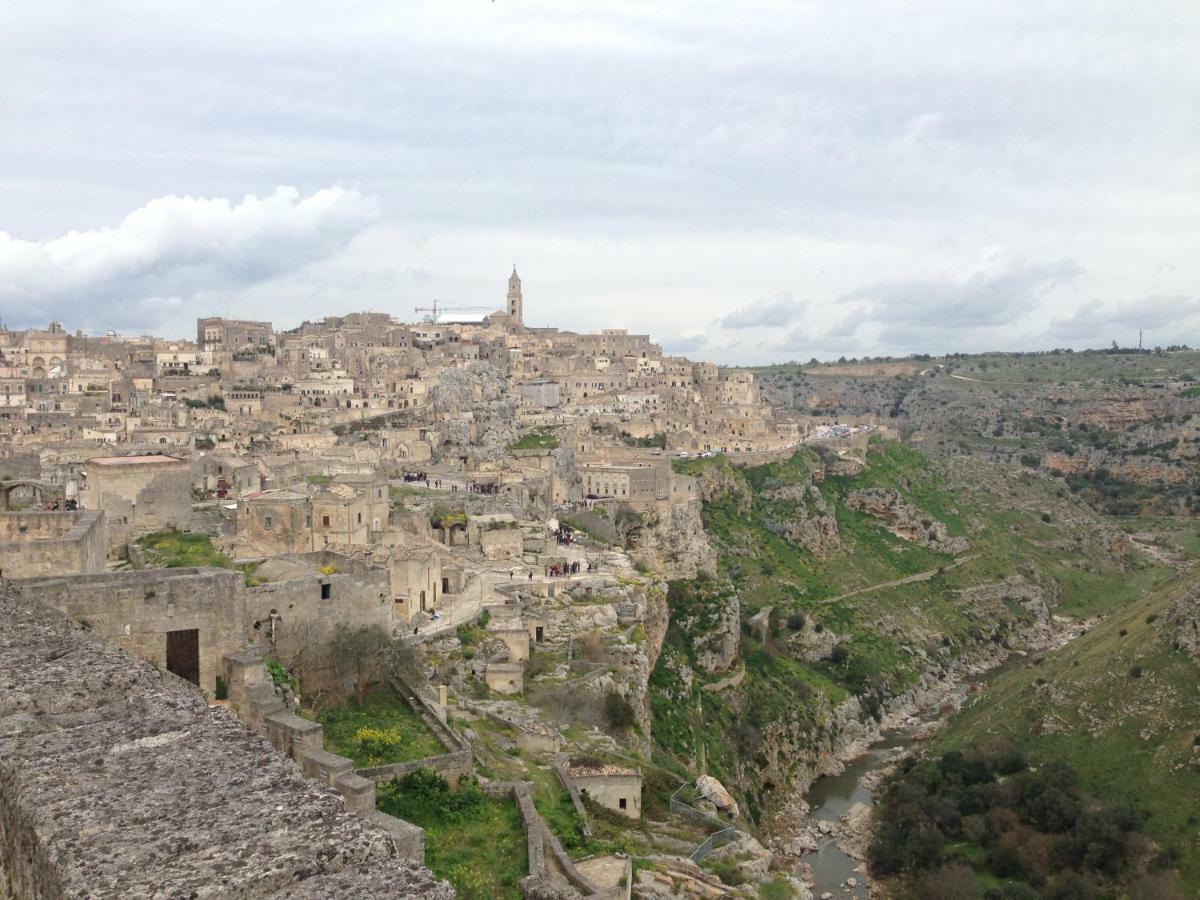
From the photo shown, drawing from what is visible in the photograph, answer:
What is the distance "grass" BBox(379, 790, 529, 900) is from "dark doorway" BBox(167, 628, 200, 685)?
120 inches

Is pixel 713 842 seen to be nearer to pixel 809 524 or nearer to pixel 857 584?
pixel 857 584

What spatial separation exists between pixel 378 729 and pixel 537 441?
50.0m

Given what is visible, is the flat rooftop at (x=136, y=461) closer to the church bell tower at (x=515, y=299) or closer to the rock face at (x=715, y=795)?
the rock face at (x=715, y=795)

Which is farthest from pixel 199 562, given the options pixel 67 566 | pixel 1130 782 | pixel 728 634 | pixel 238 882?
pixel 1130 782

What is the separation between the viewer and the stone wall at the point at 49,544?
13.8 metres

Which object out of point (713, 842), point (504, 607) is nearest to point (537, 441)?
point (504, 607)

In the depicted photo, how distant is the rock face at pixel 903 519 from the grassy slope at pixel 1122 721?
24075mm

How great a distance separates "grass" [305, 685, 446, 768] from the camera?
14.4 m

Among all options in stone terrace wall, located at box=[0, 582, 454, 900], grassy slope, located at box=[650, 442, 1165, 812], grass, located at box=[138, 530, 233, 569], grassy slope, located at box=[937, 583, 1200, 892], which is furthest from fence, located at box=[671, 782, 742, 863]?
grassy slope, located at box=[937, 583, 1200, 892]

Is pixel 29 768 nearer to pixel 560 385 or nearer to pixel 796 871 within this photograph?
pixel 796 871

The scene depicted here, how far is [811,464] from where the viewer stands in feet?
253

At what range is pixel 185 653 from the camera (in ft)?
42.1

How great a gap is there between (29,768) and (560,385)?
82628mm

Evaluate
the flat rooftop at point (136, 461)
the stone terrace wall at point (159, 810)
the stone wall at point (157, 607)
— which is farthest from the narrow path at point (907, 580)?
the stone terrace wall at point (159, 810)
